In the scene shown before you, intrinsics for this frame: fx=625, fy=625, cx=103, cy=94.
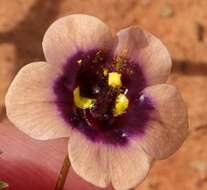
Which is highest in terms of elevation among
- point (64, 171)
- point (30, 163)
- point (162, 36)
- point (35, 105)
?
point (35, 105)

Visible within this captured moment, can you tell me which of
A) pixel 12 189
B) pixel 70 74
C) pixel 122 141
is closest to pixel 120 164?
pixel 122 141

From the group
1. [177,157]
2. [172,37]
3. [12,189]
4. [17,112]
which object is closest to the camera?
[17,112]

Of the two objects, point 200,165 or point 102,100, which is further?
point 200,165

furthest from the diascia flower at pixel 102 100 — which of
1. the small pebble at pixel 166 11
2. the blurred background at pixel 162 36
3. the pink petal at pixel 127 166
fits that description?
the small pebble at pixel 166 11

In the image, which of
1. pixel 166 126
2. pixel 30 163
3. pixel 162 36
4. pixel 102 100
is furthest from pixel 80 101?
pixel 162 36

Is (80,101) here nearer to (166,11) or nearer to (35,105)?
(35,105)

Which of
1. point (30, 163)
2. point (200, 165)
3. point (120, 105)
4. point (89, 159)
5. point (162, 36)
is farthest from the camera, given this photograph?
point (162, 36)

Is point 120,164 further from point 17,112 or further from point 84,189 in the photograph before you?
point 84,189
